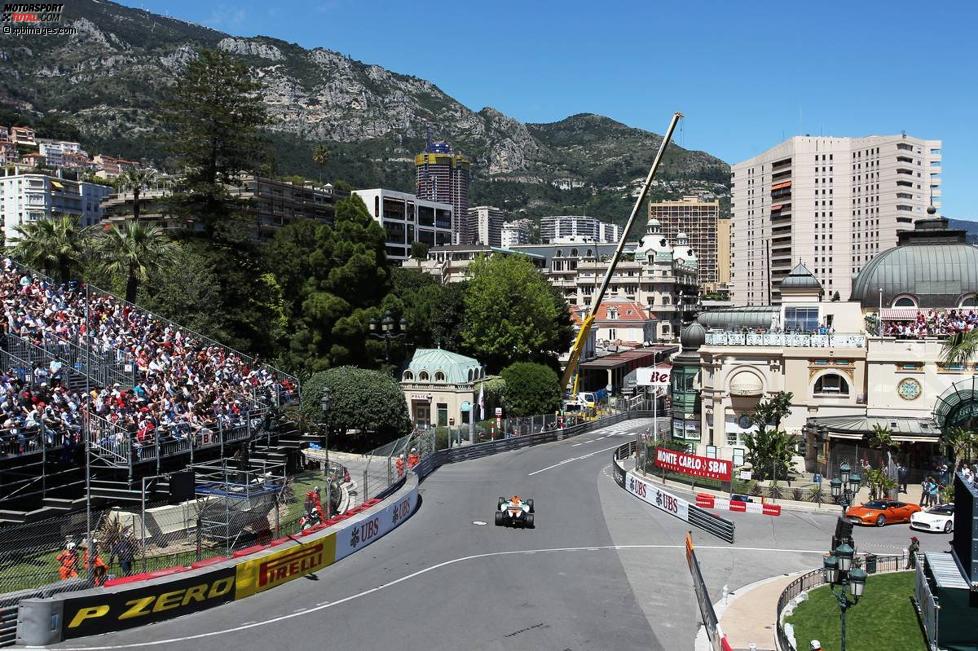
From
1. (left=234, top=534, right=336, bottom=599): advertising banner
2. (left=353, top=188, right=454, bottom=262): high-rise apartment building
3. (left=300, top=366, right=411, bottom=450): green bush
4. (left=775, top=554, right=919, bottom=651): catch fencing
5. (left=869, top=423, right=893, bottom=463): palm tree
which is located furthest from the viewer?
(left=353, top=188, right=454, bottom=262): high-rise apartment building

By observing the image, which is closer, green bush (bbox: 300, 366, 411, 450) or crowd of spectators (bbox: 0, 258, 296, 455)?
crowd of spectators (bbox: 0, 258, 296, 455)

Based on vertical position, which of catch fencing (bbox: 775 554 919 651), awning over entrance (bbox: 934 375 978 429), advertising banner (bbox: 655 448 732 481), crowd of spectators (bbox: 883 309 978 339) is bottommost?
catch fencing (bbox: 775 554 919 651)

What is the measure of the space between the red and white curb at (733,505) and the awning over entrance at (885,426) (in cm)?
739

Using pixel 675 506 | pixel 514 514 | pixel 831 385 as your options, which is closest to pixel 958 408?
pixel 831 385

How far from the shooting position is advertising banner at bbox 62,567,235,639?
19.7 m

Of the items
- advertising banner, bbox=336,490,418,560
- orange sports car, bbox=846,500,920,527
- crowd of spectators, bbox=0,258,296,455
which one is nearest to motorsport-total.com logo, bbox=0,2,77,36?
crowd of spectators, bbox=0,258,296,455

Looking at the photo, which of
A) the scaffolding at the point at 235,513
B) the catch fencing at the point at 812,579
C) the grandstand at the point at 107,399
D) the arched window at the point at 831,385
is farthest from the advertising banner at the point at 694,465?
the scaffolding at the point at 235,513

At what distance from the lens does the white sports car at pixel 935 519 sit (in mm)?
33062

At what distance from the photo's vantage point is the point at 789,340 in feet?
156

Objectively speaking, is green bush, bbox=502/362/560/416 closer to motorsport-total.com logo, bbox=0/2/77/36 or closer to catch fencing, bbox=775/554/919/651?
catch fencing, bbox=775/554/919/651

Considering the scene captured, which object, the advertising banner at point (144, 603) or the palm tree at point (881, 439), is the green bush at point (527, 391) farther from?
the advertising banner at point (144, 603)

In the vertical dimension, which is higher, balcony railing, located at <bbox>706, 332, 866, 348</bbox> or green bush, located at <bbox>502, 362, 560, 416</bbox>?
balcony railing, located at <bbox>706, 332, 866, 348</bbox>

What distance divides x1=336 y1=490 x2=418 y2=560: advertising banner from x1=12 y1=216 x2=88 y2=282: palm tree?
2730cm

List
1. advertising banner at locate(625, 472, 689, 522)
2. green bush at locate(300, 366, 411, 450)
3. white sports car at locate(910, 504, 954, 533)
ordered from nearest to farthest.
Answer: white sports car at locate(910, 504, 954, 533), advertising banner at locate(625, 472, 689, 522), green bush at locate(300, 366, 411, 450)
